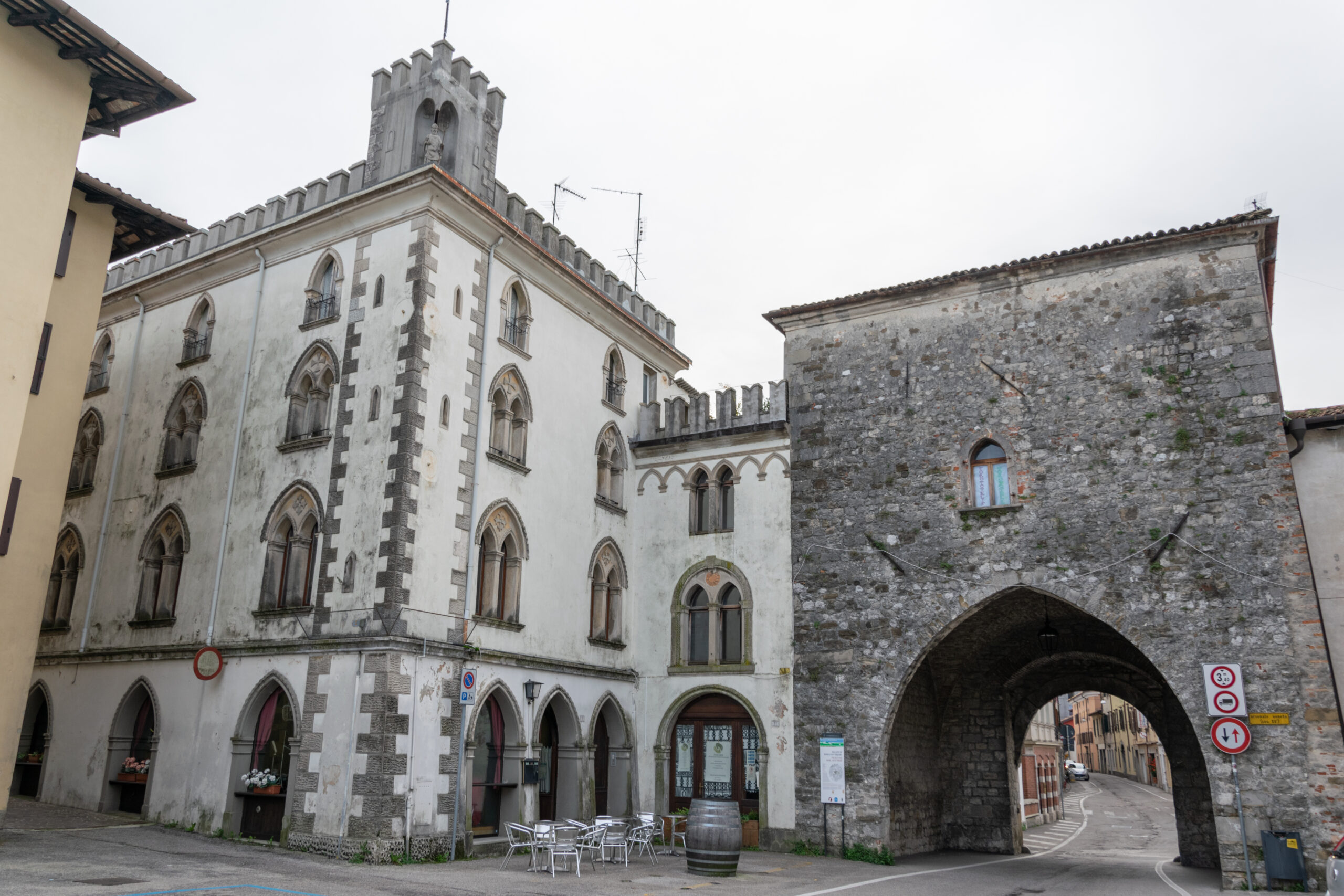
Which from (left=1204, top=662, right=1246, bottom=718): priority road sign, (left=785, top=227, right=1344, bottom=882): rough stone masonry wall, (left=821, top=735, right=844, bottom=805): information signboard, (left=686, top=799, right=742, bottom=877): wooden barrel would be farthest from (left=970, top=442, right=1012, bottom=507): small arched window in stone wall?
(left=686, top=799, right=742, bottom=877): wooden barrel

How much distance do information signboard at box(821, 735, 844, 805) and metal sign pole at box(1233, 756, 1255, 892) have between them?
6506 millimetres

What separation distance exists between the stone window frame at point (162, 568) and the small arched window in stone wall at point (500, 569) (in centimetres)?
587

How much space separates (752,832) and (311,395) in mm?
11970

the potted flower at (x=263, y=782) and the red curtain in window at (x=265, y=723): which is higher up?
the red curtain in window at (x=265, y=723)

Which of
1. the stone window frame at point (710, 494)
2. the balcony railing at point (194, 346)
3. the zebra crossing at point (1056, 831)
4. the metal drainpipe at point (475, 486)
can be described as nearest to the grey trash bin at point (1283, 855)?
the zebra crossing at point (1056, 831)

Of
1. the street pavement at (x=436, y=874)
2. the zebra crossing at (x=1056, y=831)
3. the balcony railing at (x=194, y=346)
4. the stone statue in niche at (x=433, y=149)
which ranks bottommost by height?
the zebra crossing at (x=1056, y=831)

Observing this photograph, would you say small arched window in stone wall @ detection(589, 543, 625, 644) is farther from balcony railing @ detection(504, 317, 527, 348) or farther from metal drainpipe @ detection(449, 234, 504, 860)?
balcony railing @ detection(504, 317, 527, 348)

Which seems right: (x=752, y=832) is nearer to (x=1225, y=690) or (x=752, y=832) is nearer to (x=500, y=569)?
(x=500, y=569)

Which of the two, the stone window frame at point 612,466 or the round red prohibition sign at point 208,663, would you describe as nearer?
the round red prohibition sign at point 208,663

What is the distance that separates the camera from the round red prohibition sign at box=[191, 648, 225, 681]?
17.1 meters

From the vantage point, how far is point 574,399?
21.2 m

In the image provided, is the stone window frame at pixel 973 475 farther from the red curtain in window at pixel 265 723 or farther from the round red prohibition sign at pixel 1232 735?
the red curtain in window at pixel 265 723

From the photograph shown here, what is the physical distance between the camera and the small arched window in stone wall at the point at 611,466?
72.6 feet

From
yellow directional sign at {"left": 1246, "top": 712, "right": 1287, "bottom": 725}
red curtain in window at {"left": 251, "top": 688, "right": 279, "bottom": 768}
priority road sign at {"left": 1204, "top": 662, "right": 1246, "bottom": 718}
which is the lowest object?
red curtain in window at {"left": 251, "top": 688, "right": 279, "bottom": 768}
